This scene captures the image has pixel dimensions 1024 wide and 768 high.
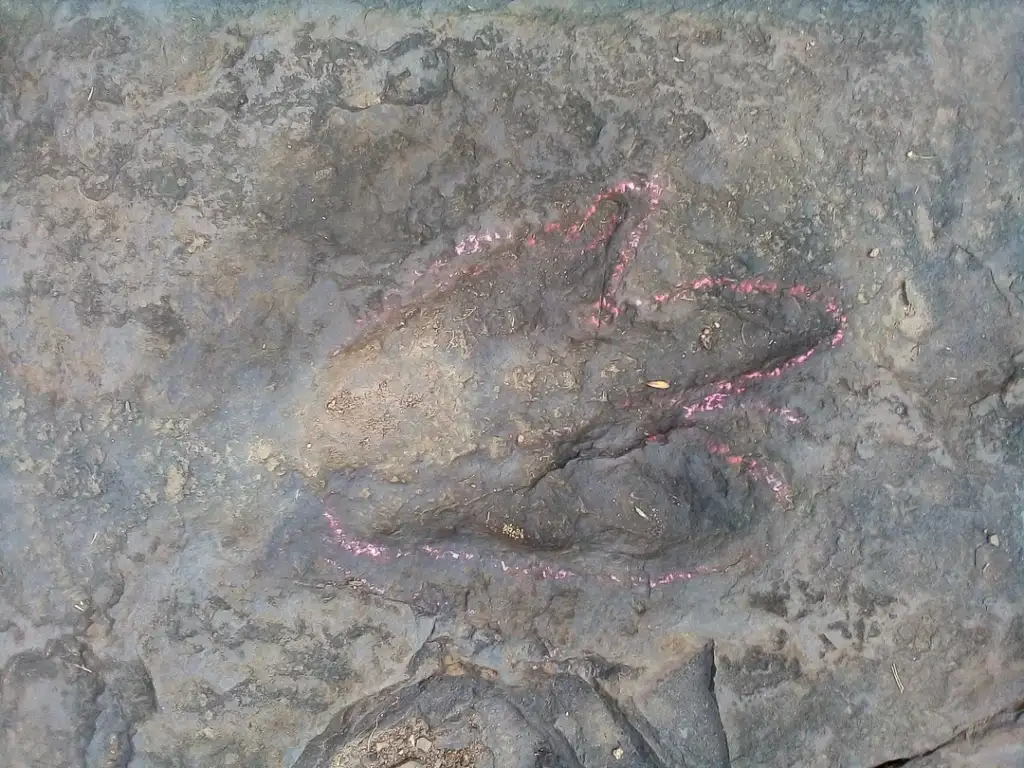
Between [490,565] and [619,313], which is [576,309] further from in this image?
[490,565]

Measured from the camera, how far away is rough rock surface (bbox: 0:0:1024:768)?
6.75 feet

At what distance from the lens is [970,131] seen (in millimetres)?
2061

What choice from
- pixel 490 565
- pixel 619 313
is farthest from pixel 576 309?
pixel 490 565

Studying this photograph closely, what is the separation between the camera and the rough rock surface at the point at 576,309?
206 cm

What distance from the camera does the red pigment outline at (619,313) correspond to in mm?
2123

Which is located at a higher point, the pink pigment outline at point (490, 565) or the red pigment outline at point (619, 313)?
the red pigment outline at point (619, 313)

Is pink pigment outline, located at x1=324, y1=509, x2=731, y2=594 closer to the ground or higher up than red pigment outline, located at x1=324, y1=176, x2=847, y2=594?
closer to the ground

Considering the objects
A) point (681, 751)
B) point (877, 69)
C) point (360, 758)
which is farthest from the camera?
point (360, 758)

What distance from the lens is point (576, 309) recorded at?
7.41 feet

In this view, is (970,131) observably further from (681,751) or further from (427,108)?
(681,751)

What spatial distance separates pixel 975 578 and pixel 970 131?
3.54ft

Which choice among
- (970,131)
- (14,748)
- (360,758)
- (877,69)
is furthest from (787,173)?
(14,748)

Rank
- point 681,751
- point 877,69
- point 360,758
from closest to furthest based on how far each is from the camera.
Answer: point 877,69 → point 681,751 → point 360,758

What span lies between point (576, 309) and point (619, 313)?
0.11 metres
